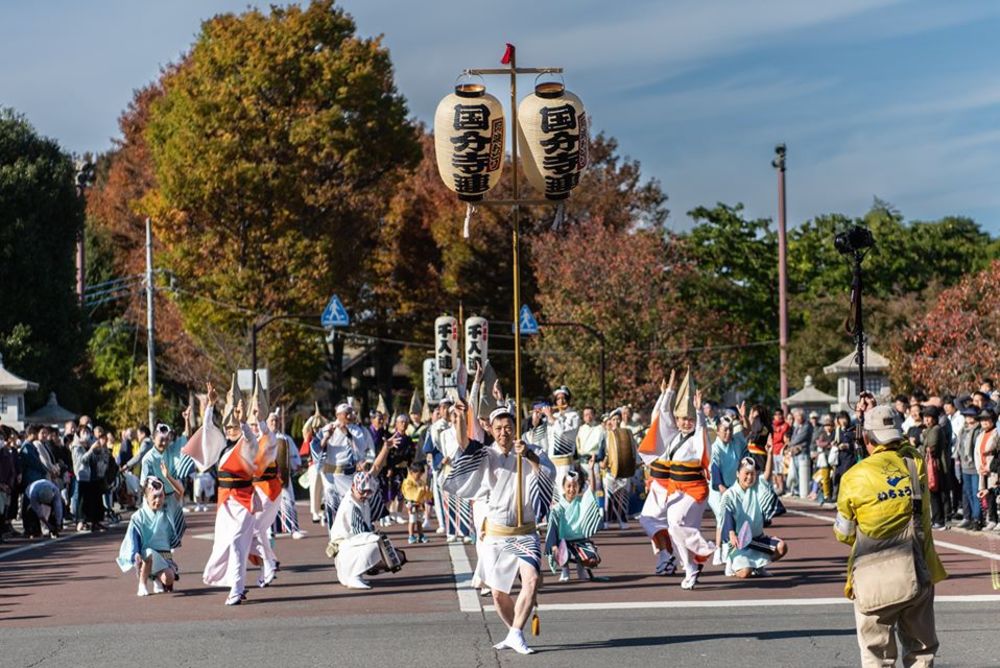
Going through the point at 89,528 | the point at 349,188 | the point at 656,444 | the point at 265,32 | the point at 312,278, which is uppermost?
the point at 265,32

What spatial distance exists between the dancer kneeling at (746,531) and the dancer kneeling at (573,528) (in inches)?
53.3

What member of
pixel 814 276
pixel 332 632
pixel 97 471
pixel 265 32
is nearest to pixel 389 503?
pixel 97 471

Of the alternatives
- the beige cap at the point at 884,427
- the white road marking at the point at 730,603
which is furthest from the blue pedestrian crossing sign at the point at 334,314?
the beige cap at the point at 884,427

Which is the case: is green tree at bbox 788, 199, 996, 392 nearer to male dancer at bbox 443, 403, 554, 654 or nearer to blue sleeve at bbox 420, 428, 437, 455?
blue sleeve at bbox 420, 428, 437, 455

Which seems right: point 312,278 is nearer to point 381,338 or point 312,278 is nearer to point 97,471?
point 381,338

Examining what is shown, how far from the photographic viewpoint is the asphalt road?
10.8 metres

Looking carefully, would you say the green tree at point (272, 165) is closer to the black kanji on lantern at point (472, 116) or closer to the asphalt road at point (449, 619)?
the asphalt road at point (449, 619)

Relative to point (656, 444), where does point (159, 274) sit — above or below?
above

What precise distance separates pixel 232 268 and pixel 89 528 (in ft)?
66.8

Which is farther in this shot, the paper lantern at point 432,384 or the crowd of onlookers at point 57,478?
the paper lantern at point 432,384

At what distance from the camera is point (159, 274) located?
49469mm

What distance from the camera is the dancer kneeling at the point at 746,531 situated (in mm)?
15352

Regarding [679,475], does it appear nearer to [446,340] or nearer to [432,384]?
[446,340]

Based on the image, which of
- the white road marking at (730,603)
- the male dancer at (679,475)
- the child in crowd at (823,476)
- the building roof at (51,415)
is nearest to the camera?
the white road marking at (730,603)
